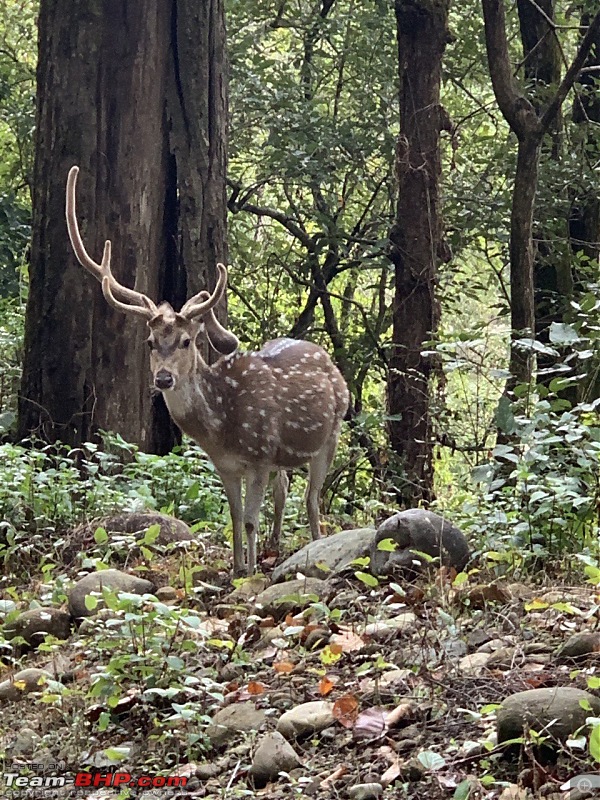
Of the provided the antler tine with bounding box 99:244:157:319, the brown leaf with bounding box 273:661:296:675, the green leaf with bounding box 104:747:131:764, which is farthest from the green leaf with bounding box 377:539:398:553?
the antler tine with bounding box 99:244:157:319

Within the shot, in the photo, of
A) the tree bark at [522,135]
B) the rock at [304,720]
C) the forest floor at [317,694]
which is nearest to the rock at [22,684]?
the forest floor at [317,694]

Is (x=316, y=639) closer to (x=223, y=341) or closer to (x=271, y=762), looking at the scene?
(x=271, y=762)

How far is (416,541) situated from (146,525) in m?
2.18

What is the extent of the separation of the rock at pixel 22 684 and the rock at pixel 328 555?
1.58 meters

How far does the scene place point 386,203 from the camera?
1449 cm

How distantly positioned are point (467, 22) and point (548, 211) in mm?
2452

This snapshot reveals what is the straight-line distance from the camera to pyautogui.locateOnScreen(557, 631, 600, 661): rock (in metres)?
4.57

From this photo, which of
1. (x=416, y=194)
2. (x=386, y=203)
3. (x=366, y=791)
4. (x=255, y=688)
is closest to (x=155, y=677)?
(x=255, y=688)

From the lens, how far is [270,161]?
42.6 ft

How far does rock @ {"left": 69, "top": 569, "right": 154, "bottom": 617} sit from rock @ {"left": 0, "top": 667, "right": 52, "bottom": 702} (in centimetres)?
64

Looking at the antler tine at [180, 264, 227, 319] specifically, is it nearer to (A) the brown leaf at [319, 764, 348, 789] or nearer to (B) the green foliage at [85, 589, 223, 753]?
(B) the green foliage at [85, 589, 223, 753]

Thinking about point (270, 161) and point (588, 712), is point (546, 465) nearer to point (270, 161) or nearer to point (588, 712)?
point (588, 712)

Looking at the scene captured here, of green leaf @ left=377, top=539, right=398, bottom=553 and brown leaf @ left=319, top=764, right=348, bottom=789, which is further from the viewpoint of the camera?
green leaf @ left=377, top=539, right=398, bottom=553

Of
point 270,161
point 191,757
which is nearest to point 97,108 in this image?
point 270,161
